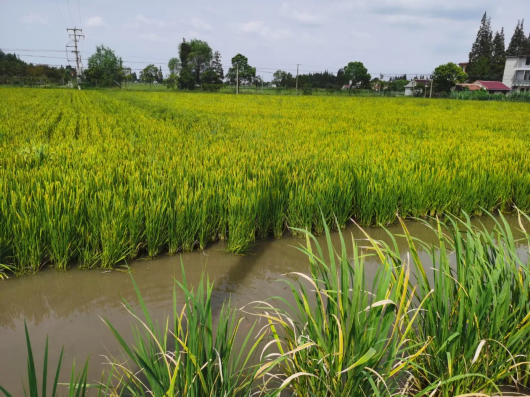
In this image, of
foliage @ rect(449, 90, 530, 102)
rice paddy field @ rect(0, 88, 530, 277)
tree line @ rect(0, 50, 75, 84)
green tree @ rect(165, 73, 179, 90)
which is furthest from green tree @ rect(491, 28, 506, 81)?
rice paddy field @ rect(0, 88, 530, 277)

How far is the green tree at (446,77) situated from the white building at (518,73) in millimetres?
10436

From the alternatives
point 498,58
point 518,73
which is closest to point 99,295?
point 518,73

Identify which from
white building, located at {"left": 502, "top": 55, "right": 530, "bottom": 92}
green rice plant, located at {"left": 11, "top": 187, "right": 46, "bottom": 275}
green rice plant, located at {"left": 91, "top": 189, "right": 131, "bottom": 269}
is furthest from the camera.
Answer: white building, located at {"left": 502, "top": 55, "right": 530, "bottom": 92}

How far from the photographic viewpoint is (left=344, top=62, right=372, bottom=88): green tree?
176ft

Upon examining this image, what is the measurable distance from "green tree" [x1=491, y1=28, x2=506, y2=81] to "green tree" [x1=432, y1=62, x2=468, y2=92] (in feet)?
54.3

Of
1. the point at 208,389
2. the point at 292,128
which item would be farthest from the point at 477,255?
the point at 292,128

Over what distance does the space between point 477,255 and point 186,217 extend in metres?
1.98

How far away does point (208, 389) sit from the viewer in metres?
1.22

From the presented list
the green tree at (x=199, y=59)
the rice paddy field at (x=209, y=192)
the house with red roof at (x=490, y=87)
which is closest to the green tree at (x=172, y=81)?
the green tree at (x=199, y=59)

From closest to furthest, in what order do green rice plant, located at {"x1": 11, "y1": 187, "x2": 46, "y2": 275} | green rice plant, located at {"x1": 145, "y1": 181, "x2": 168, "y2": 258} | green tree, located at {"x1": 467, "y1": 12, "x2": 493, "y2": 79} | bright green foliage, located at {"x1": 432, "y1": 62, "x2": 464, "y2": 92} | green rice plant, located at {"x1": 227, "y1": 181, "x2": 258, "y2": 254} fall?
green rice plant, located at {"x1": 11, "y1": 187, "x2": 46, "y2": 275} → green rice plant, located at {"x1": 145, "y1": 181, "x2": 168, "y2": 258} → green rice plant, located at {"x1": 227, "y1": 181, "x2": 258, "y2": 254} → bright green foliage, located at {"x1": 432, "y1": 62, "x2": 464, "y2": 92} → green tree, located at {"x1": 467, "y1": 12, "x2": 493, "y2": 79}

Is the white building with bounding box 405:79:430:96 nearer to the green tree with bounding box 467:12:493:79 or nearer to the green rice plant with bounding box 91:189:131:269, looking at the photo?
the green tree with bounding box 467:12:493:79

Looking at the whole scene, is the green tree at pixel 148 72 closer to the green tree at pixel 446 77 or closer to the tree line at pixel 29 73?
the tree line at pixel 29 73

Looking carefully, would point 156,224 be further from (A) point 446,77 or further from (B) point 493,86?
(B) point 493,86

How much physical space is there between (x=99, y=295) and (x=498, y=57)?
8008 centimetres
